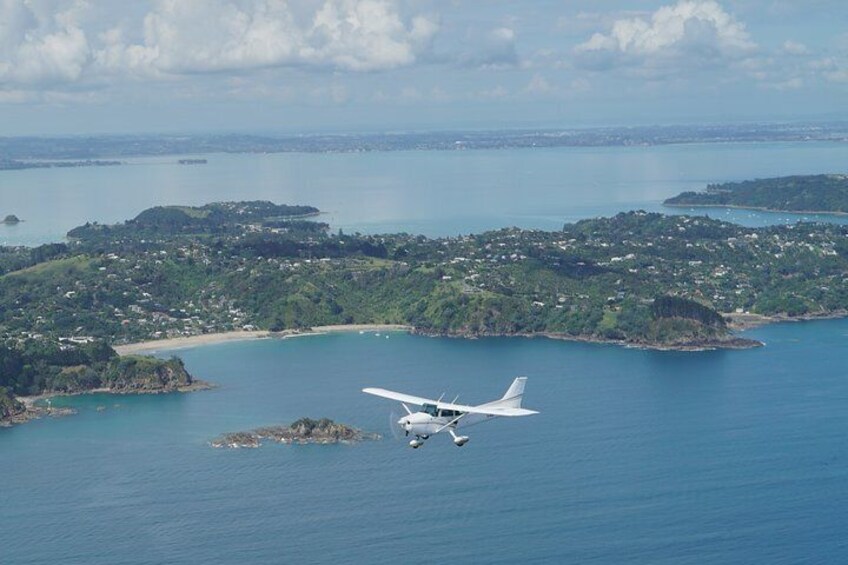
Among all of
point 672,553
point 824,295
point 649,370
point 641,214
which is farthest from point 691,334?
point 641,214

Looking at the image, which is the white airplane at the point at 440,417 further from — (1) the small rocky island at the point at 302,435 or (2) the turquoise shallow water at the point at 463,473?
(1) the small rocky island at the point at 302,435

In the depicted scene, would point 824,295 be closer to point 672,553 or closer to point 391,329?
point 391,329

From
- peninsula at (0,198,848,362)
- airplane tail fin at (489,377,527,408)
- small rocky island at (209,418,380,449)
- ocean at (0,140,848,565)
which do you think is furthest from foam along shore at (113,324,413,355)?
airplane tail fin at (489,377,527,408)

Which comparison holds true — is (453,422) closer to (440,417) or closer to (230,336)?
(440,417)

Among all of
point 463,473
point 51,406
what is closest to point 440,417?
point 463,473

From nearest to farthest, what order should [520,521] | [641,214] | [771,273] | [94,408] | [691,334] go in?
[520,521]
[94,408]
[691,334]
[771,273]
[641,214]

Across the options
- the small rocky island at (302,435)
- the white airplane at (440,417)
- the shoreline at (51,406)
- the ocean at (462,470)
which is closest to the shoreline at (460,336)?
the ocean at (462,470)

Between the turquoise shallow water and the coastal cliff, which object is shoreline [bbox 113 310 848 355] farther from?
the coastal cliff
